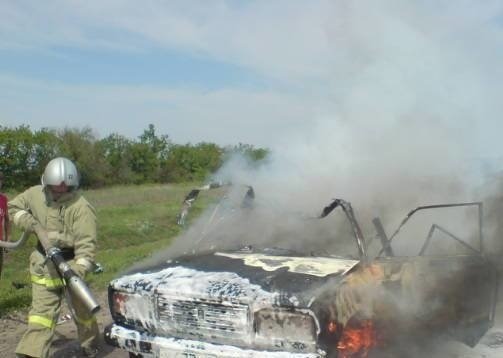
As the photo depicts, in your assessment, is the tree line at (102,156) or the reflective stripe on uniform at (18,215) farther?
the tree line at (102,156)

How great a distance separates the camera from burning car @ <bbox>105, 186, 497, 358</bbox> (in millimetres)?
3305

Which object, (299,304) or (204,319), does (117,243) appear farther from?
(299,304)

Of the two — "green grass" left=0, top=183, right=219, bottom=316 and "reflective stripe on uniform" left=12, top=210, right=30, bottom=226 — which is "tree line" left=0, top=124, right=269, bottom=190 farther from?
"reflective stripe on uniform" left=12, top=210, right=30, bottom=226

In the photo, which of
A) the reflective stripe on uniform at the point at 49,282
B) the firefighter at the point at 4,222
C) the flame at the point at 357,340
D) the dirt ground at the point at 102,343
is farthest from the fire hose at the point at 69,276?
the firefighter at the point at 4,222

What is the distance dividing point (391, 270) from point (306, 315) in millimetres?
692

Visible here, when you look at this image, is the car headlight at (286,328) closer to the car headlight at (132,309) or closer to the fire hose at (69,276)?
the car headlight at (132,309)

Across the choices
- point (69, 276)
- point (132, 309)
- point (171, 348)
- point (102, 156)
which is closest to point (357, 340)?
point (171, 348)

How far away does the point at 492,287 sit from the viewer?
4.30m

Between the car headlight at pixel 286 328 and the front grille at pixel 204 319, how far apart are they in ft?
0.32

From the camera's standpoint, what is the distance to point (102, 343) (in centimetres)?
536

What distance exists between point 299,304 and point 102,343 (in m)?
2.74

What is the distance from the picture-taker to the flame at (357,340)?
328 centimetres

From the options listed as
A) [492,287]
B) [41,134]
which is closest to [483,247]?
[492,287]

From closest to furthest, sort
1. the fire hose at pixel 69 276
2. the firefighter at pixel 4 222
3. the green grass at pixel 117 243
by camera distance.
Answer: the fire hose at pixel 69 276
the firefighter at pixel 4 222
the green grass at pixel 117 243
